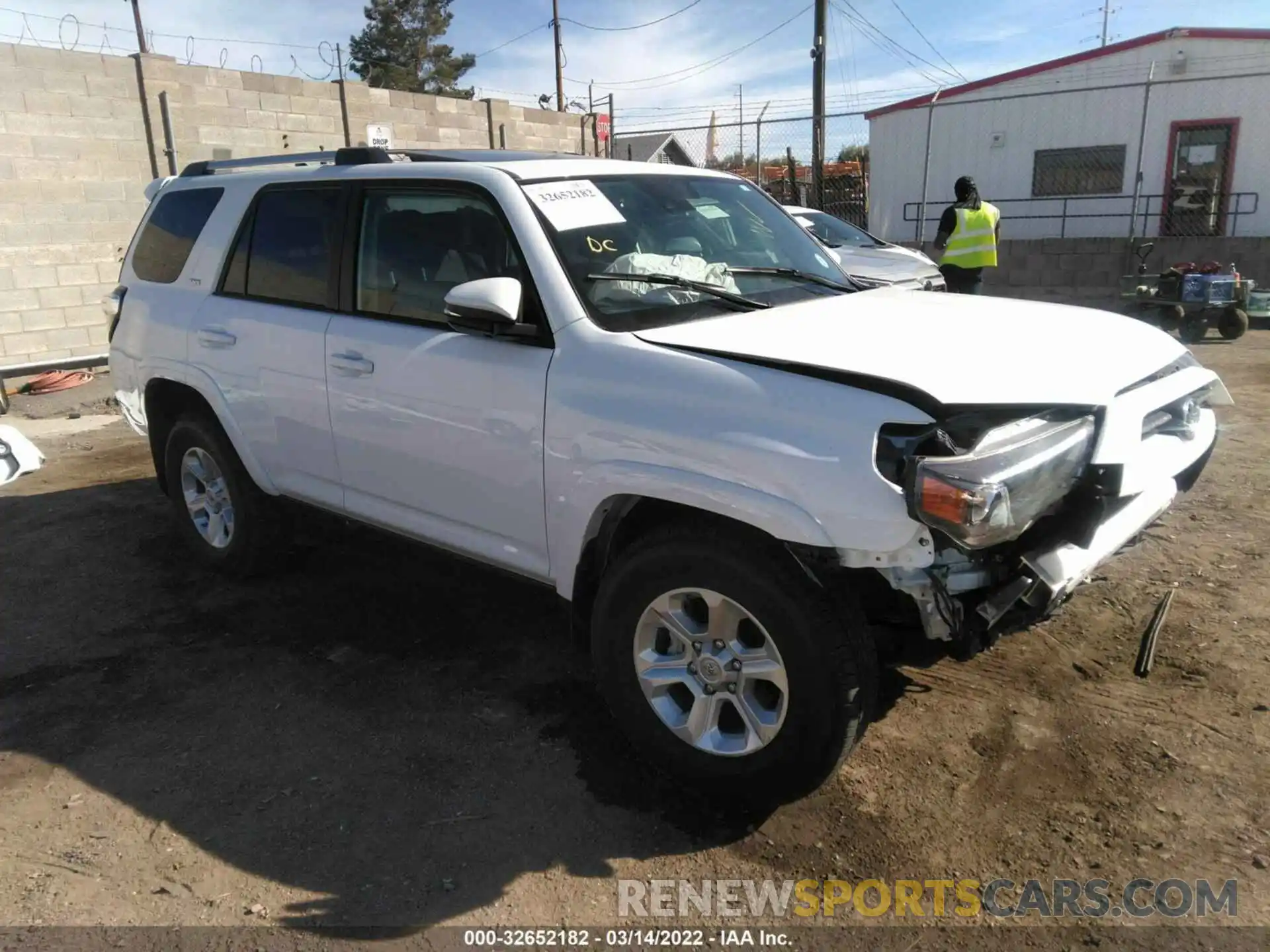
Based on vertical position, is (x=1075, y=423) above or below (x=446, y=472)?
above

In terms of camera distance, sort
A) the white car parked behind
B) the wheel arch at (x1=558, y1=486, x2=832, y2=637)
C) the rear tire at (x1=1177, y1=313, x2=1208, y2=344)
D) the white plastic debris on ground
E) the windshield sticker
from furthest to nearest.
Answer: the rear tire at (x1=1177, y1=313, x2=1208, y2=344) → the white car parked behind → the white plastic debris on ground → the windshield sticker → the wheel arch at (x1=558, y1=486, x2=832, y2=637)

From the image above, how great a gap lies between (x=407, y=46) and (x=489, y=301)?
46347mm

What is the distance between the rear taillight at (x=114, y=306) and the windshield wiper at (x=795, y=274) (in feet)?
11.5

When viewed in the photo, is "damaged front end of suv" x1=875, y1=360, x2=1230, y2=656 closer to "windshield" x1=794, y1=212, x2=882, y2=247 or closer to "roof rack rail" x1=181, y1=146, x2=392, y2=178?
"roof rack rail" x1=181, y1=146, x2=392, y2=178

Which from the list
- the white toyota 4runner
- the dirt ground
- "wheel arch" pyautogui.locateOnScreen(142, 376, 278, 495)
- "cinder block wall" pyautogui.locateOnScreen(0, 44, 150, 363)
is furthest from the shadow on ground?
"cinder block wall" pyautogui.locateOnScreen(0, 44, 150, 363)

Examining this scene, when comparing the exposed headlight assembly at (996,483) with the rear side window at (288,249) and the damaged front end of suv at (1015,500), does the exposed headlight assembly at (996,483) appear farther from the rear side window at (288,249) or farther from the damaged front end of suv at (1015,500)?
the rear side window at (288,249)

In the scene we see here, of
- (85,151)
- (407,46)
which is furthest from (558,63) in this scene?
(85,151)

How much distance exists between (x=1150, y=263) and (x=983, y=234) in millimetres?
7589

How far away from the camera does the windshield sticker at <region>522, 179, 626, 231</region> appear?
135 inches

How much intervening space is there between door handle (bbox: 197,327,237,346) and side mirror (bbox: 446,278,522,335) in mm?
1740

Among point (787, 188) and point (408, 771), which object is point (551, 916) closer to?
point (408, 771)

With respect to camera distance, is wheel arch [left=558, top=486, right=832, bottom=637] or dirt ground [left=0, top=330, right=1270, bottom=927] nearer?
wheel arch [left=558, top=486, right=832, bottom=637]

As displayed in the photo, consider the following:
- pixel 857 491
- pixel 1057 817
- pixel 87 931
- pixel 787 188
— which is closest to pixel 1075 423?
pixel 857 491

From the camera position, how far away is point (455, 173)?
363 cm
